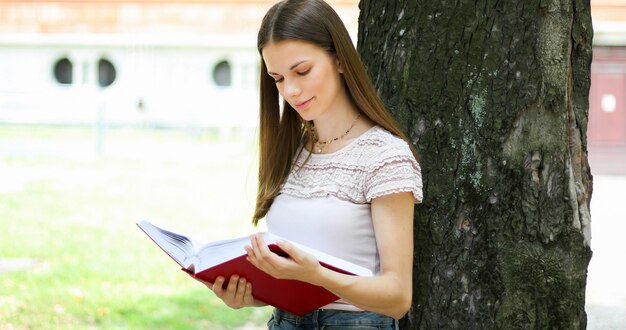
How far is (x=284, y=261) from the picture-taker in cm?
190

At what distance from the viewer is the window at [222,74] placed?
76.5 feet

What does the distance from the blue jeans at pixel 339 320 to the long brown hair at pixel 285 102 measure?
0.30 metres

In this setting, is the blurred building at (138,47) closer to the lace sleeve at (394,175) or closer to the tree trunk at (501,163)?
the tree trunk at (501,163)

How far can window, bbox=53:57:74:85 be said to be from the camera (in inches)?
934

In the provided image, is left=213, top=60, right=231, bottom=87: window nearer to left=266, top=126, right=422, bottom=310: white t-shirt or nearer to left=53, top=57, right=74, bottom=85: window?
left=53, top=57, right=74, bottom=85: window

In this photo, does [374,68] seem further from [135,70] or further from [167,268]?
[135,70]

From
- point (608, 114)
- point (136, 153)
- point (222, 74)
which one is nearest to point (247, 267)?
point (136, 153)

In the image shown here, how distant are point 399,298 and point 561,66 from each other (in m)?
0.97

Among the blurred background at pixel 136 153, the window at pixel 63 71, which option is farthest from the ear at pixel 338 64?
the window at pixel 63 71

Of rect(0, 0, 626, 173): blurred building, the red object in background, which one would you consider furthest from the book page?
rect(0, 0, 626, 173): blurred building

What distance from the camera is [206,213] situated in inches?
384

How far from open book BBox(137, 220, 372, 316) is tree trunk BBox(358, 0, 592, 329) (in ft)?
2.26

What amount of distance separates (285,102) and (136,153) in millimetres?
13726

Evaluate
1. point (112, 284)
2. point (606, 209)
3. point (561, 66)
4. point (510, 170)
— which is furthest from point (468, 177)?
point (606, 209)
